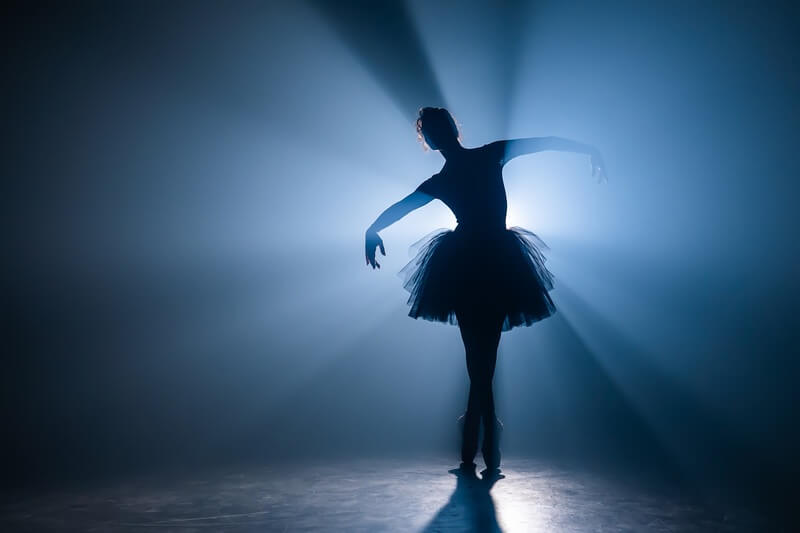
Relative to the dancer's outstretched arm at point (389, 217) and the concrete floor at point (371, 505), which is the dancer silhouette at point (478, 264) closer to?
the dancer's outstretched arm at point (389, 217)

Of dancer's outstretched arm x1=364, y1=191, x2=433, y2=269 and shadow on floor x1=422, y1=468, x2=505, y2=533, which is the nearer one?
shadow on floor x1=422, y1=468, x2=505, y2=533

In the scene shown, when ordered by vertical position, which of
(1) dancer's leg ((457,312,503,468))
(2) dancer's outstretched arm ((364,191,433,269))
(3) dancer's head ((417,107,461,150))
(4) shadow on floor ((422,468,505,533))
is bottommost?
(4) shadow on floor ((422,468,505,533))

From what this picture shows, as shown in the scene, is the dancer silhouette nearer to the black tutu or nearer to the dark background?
the black tutu

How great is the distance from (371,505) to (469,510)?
245 mm

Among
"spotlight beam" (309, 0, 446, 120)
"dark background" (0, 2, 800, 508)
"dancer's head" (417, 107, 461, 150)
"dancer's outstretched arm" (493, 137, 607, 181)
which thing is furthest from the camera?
"spotlight beam" (309, 0, 446, 120)

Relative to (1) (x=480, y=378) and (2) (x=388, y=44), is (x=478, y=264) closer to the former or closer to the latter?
(1) (x=480, y=378)

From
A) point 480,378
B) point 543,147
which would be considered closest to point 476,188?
point 543,147

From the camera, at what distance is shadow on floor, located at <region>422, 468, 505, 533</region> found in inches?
40.0

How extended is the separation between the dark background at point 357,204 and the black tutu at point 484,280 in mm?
1021

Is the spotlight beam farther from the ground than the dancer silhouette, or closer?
farther from the ground

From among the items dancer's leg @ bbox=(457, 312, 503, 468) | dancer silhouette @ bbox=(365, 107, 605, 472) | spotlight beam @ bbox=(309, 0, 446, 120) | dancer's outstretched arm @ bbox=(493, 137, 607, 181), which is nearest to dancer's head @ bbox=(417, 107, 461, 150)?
dancer silhouette @ bbox=(365, 107, 605, 472)

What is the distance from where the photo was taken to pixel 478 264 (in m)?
1.76

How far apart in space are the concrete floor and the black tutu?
545 mm

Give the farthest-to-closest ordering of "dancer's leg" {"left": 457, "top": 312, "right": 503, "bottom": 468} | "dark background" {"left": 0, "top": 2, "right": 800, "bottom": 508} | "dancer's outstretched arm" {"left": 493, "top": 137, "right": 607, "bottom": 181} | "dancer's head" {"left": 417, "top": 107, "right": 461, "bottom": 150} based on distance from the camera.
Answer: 1. "dark background" {"left": 0, "top": 2, "right": 800, "bottom": 508}
2. "dancer's head" {"left": 417, "top": 107, "right": 461, "bottom": 150}
3. "dancer's outstretched arm" {"left": 493, "top": 137, "right": 607, "bottom": 181}
4. "dancer's leg" {"left": 457, "top": 312, "right": 503, "bottom": 468}
